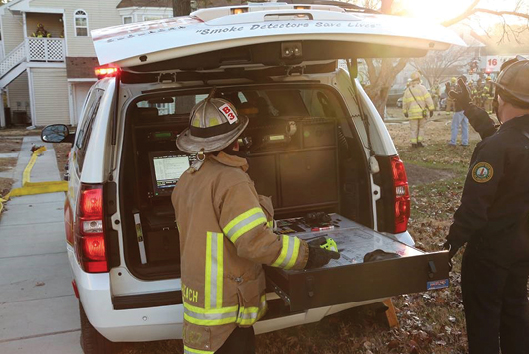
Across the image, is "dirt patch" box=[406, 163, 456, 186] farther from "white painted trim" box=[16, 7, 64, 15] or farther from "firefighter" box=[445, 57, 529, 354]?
"white painted trim" box=[16, 7, 64, 15]

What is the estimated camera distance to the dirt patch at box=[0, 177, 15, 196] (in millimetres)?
9559

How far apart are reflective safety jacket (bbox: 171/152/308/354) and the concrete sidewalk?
1.93 m

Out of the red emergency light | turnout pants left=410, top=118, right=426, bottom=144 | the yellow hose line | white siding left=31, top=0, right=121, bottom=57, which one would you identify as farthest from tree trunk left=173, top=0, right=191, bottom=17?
white siding left=31, top=0, right=121, bottom=57

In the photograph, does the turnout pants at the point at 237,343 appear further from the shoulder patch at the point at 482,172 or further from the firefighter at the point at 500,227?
the shoulder patch at the point at 482,172

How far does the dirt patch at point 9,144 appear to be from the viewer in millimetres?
16344

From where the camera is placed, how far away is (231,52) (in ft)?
9.46

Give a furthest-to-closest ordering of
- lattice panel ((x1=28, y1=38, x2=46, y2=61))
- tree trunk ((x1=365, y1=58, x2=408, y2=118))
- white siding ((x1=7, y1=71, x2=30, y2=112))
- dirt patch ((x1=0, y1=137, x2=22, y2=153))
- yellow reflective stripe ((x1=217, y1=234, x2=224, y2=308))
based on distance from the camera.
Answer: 1. white siding ((x1=7, y1=71, x2=30, y2=112))
2. lattice panel ((x1=28, y1=38, x2=46, y2=61))
3. dirt patch ((x1=0, y1=137, x2=22, y2=153))
4. tree trunk ((x1=365, y1=58, x2=408, y2=118))
5. yellow reflective stripe ((x1=217, y1=234, x2=224, y2=308))

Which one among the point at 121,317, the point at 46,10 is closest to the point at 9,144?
the point at 46,10

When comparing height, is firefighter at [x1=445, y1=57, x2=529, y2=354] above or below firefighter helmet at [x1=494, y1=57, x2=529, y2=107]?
below

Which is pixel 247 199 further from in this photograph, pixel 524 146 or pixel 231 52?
pixel 524 146

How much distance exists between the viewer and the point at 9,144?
17828mm

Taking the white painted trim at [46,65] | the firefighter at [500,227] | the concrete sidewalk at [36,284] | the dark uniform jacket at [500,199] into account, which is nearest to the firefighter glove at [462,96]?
the firefighter at [500,227]

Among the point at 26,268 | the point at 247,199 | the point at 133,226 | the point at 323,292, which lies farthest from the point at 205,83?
the point at 26,268

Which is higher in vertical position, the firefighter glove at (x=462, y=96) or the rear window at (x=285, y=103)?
the firefighter glove at (x=462, y=96)
